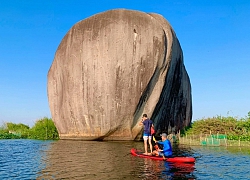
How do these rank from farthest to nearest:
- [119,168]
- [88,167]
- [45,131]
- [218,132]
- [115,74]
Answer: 1. [45,131]
2. [218,132]
3. [115,74]
4. [88,167]
5. [119,168]

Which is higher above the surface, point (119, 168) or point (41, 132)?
point (41, 132)

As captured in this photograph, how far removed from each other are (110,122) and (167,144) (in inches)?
468

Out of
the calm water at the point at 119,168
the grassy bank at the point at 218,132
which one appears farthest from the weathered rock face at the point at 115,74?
the calm water at the point at 119,168

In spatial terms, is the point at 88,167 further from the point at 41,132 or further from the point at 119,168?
the point at 41,132

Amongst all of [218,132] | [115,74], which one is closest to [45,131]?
[115,74]

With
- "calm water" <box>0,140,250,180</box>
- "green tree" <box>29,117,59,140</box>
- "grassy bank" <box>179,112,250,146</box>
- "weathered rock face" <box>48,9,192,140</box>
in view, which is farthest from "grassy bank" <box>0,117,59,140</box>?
"calm water" <box>0,140,250,180</box>

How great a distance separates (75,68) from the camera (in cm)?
2881

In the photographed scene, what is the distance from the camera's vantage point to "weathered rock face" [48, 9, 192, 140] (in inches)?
1057

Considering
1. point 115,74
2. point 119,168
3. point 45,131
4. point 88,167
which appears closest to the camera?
point 119,168

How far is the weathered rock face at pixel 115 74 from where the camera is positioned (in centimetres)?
2684

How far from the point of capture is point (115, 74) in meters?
26.9

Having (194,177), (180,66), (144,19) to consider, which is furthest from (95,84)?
(194,177)

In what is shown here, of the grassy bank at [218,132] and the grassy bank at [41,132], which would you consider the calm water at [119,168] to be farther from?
the grassy bank at [41,132]

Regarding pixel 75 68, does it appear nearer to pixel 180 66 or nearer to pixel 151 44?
pixel 151 44
